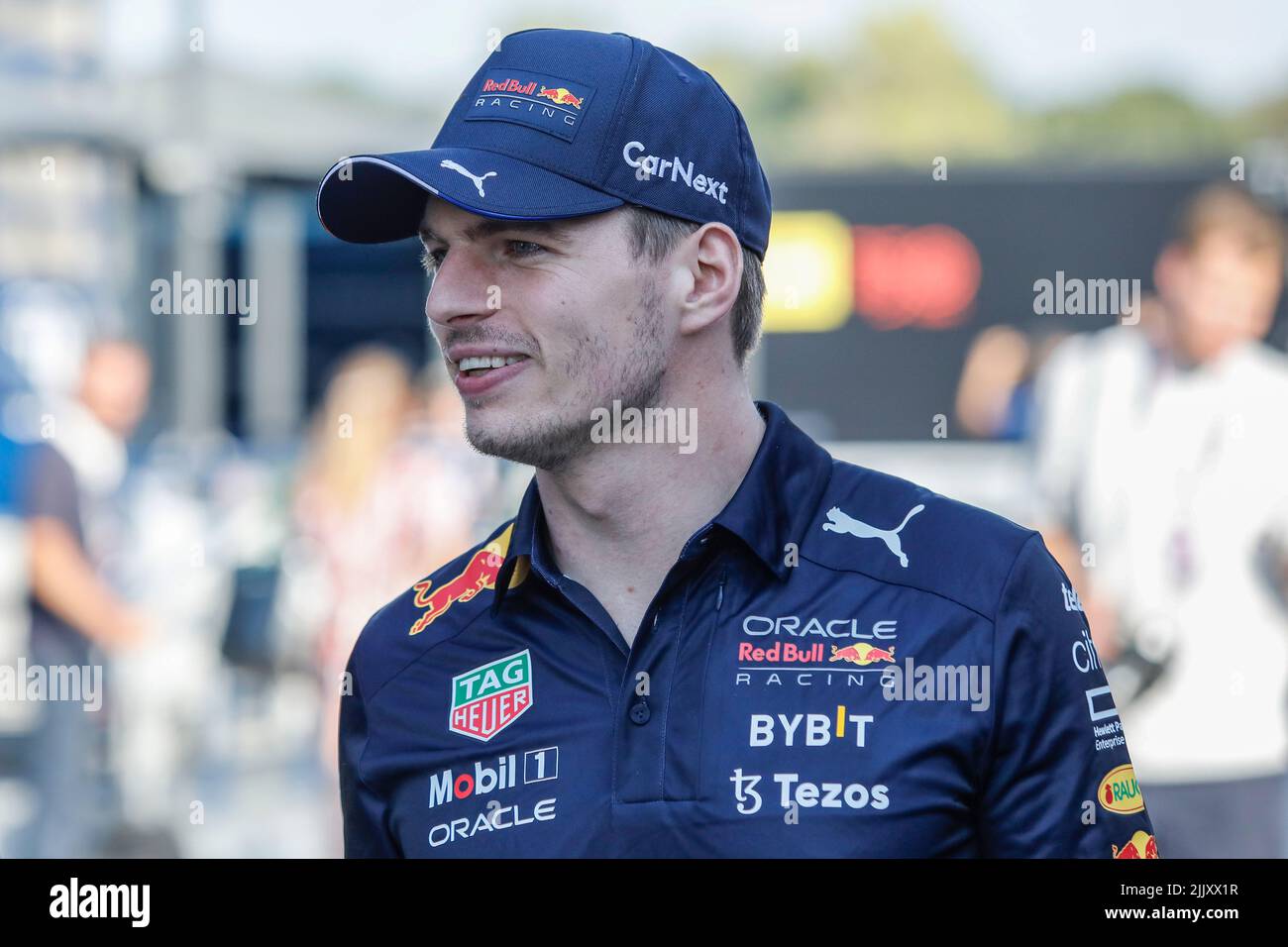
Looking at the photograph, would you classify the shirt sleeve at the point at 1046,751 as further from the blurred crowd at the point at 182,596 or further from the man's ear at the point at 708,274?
the blurred crowd at the point at 182,596

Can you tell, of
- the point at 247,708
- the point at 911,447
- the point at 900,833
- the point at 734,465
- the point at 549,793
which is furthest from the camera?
the point at 911,447

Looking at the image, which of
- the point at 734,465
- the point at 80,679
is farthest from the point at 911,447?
the point at 734,465

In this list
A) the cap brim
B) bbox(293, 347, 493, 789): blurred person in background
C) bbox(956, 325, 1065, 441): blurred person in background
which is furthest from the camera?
bbox(956, 325, 1065, 441): blurred person in background

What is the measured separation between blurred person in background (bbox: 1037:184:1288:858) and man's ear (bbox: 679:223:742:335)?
254 centimetres

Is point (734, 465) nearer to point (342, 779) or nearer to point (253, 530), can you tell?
point (342, 779)

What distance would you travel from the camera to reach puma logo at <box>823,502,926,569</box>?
79.4 inches

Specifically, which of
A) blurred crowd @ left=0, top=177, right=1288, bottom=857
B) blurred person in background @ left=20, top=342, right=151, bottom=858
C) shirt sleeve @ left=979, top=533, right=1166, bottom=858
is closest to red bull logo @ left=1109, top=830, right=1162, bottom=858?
shirt sleeve @ left=979, top=533, right=1166, bottom=858

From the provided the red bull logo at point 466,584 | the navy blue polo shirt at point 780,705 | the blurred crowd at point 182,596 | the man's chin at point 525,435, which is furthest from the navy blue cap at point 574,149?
the blurred crowd at point 182,596

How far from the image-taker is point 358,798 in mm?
2135

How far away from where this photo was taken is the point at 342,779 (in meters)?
2.20

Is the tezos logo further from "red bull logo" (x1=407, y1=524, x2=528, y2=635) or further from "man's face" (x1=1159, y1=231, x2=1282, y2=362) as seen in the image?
"man's face" (x1=1159, y1=231, x2=1282, y2=362)

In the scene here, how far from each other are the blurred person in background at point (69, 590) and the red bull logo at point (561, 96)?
4.18 metres

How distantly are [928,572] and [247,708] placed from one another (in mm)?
6874

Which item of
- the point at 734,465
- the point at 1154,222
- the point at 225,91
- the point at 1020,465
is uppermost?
the point at 225,91
